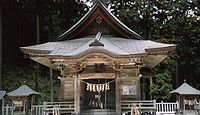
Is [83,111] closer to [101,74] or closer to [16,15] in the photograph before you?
[101,74]

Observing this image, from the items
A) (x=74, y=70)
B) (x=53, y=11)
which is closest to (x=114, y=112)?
(x=74, y=70)

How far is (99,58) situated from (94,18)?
2.93 meters

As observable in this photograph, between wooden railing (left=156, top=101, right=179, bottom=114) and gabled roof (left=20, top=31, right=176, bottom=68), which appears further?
wooden railing (left=156, top=101, right=179, bottom=114)

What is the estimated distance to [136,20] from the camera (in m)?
24.0

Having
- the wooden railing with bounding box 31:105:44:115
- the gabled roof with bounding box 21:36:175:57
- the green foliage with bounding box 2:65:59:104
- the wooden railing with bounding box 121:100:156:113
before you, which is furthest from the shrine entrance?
the green foliage with bounding box 2:65:59:104

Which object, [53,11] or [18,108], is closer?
[18,108]

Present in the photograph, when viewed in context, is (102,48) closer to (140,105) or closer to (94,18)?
(140,105)

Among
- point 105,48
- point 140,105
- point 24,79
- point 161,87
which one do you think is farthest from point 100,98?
point 24,79

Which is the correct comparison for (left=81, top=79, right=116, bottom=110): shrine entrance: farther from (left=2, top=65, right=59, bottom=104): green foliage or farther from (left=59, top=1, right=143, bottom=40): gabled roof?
(left=2, top=65, right=59, bottom=104): green foliage

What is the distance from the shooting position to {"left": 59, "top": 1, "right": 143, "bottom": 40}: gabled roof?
13352 millimetres

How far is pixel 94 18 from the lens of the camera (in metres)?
13.7

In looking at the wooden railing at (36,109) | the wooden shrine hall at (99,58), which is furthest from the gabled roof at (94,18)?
the wooden railing at (36,109)

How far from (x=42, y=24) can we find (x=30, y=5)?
2.25 metres

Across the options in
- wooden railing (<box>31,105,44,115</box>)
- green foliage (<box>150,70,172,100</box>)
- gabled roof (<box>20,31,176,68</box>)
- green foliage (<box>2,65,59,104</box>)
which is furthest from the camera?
green foliage (<box>150,70,172,100</box>)
